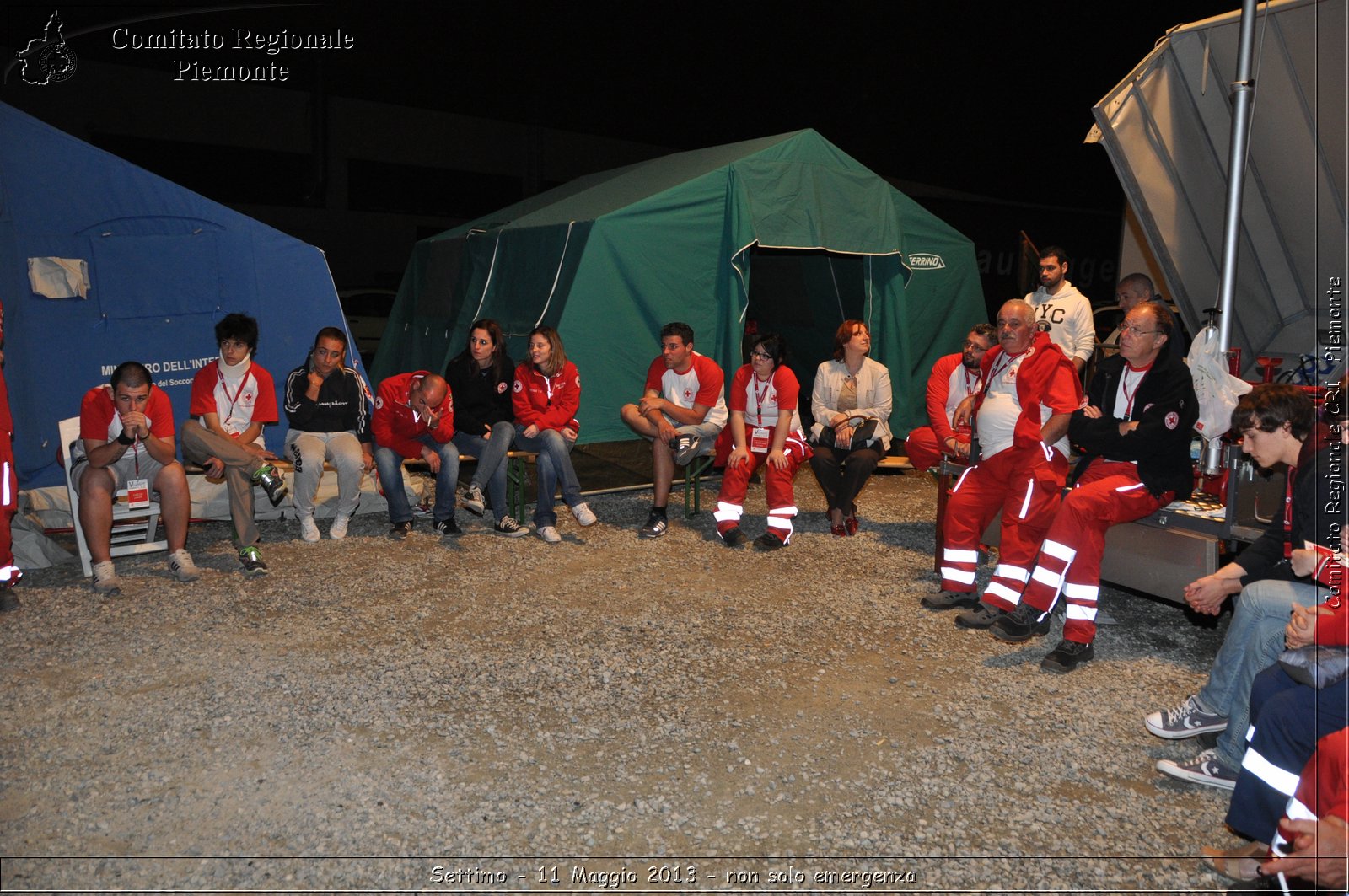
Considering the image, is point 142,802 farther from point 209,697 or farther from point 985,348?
point 985,348

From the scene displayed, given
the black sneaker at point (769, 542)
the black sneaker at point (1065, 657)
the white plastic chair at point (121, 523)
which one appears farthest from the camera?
the black sneaker at point (769, 542)

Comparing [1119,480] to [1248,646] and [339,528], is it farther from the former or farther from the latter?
[339,528]

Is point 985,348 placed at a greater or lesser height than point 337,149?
lesser

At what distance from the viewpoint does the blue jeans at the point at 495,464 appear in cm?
536

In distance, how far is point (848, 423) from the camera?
5.52 m

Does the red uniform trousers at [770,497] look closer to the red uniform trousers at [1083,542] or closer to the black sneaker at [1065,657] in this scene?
the red uniform trousers at [1083,542]

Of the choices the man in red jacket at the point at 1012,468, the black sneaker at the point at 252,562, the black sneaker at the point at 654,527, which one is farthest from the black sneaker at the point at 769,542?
the black sneaker at the point at 252,562

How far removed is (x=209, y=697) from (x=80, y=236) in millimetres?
3401

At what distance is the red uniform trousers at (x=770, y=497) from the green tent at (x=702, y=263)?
1.21 metres

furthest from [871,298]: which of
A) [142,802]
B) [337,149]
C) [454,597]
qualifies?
[337,149]

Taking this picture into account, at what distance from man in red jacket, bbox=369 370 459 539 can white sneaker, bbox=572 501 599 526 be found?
0.67m

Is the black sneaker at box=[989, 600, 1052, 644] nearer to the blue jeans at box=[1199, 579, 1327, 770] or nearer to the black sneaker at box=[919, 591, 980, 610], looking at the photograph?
the black sneaker at box=[919, 591, 980, 610]

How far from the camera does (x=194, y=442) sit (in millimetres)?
4777

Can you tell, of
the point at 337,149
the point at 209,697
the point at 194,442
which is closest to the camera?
the point at 209,697
